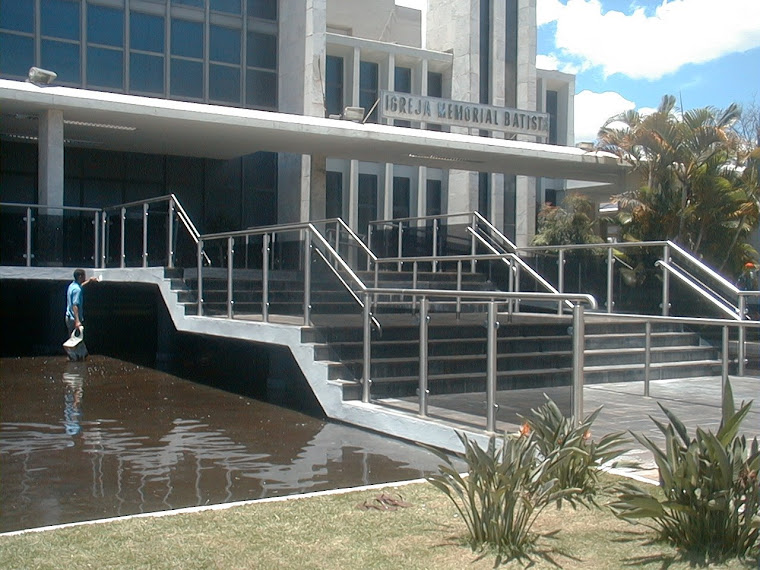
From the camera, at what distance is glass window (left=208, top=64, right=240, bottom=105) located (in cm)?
2348

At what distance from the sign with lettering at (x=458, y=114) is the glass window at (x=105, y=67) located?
23.3 ft

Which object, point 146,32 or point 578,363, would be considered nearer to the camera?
point 578,363

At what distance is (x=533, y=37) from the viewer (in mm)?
29688

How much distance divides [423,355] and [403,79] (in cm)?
1997

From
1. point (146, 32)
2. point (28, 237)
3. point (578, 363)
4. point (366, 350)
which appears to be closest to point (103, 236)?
point (28, 237)

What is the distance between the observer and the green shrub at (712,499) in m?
4.82

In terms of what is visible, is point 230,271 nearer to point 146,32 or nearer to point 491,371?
point 491,371

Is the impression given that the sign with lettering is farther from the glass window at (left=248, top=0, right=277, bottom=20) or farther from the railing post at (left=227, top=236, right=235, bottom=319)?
the railing post at (left=227, top=236, right=235, bottom=319)

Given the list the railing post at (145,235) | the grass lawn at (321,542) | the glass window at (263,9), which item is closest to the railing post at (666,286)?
the railing post at (145,235)

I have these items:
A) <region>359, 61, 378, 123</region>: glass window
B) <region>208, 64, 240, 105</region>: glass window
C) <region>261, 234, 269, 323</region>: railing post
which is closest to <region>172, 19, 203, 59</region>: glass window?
<region>208, 64, 240, 105</region>: glass window

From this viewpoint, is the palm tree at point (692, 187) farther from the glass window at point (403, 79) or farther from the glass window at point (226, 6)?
the glass window at point (226, 6)

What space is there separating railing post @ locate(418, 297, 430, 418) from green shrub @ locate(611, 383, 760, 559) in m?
4.33

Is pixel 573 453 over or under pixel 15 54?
under

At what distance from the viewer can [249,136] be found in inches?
746
